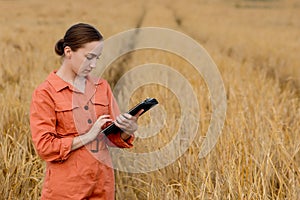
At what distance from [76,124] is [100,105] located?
99 millimetres

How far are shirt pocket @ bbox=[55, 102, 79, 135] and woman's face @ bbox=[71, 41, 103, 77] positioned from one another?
112mm

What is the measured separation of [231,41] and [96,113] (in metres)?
7.69

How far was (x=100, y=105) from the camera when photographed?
1.60 meters

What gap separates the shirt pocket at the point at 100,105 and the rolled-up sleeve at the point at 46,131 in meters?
0.12

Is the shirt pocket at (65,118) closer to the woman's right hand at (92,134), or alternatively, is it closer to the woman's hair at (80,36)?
the woman's right hand at (92,134)

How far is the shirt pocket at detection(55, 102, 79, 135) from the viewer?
1.54 meters

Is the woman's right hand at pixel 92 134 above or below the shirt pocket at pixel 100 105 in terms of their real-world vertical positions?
below

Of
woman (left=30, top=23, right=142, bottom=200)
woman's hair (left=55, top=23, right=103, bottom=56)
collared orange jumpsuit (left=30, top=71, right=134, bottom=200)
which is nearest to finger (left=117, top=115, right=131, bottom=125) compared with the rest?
woman (left=30, top=23, right=142, bottom=200)

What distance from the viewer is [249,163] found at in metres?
2.09

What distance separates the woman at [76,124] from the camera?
4.94ft

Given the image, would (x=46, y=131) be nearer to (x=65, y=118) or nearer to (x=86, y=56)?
(x=65, y=118)

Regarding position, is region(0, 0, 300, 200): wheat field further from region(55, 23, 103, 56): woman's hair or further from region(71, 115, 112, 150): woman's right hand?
region(55, 23, 103, 56): woman's hair

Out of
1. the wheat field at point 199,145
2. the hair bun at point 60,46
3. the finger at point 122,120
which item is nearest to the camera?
the finger at point 122,120

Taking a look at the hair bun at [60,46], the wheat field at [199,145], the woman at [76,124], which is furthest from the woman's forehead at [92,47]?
the wheat field at [199,145]
